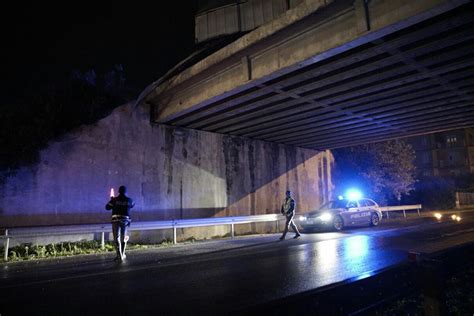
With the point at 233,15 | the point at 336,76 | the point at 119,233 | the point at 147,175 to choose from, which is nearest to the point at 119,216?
the point at 119,233

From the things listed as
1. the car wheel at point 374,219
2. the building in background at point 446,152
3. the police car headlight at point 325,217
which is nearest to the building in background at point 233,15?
the police car headlight at point 325,217

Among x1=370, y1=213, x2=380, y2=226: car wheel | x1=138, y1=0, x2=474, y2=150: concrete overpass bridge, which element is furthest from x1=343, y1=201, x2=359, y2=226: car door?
x1=138, y1=0, x2=474, y2=150: concrete overpass bridge

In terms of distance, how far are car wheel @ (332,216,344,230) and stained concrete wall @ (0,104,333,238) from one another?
184 inches

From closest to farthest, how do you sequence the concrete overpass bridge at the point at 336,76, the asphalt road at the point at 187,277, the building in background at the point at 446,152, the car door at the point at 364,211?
the asphalt road at the point at 187,277 < the concrete overpass bridge at the point at 336,76 < the car door at the point at 364,211 < the building in background at the point at 446,152

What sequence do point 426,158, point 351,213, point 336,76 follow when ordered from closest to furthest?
point 336,76 < point 351,213 < point 426,158

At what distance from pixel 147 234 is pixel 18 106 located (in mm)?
7000

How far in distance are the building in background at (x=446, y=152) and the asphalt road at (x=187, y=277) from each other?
2650 inches

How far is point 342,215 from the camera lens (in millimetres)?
16047

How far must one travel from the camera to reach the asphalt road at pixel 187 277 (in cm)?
512

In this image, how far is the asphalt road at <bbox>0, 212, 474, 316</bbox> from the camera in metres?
5.12

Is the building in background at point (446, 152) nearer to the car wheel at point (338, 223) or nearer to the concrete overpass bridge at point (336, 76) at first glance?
the concrete overpass bridge at point (336, 76)

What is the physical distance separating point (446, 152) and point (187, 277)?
258 feet

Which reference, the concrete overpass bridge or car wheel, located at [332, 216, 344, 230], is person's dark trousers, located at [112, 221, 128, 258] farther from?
car wheel, located at [332, 216, 344, 230]

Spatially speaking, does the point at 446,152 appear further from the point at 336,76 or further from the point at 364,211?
the point at 336,76
